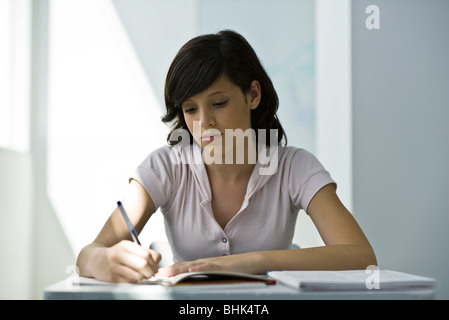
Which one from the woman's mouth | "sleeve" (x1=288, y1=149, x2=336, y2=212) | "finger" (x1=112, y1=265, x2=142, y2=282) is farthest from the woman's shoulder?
"finger" (x1=112, y1=265, x2=142, y2=282)

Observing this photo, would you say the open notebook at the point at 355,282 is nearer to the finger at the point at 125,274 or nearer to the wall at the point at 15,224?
the finger at the point at 125,274

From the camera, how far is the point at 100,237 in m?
1.37

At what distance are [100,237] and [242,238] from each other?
0.46 meters

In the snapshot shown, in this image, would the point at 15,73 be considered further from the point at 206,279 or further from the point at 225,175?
the point at 206,279

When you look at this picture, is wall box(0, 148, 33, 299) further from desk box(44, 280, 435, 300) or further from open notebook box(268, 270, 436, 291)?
open notebook box(268, 270, 436, 291)

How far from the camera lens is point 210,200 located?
1.60 metres

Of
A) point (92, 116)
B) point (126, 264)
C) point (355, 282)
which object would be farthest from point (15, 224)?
point (355, 282)

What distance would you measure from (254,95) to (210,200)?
40cm

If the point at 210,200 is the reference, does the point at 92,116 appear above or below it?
above

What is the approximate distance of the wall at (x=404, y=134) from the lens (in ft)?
9.32

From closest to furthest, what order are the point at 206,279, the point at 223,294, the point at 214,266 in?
the point at 223,294 → the point at 206,279 → the point at 214,266

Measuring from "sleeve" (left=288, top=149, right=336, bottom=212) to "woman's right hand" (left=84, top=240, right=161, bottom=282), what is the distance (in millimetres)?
679
